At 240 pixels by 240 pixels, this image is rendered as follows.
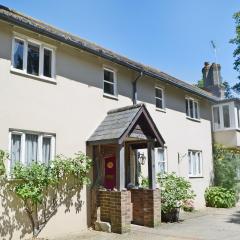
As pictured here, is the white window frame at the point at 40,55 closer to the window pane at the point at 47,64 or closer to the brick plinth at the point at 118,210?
the window pane at the point at 47,64

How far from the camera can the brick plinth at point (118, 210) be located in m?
11.6

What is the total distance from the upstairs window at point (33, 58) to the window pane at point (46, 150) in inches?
88.4

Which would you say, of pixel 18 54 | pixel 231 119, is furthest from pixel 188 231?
pixel 231 119

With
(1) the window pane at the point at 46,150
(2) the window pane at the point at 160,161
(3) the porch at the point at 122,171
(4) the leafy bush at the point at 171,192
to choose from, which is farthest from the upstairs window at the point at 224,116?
(1) the window pane at the point at 46,150

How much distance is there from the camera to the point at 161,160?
17125 millimetres

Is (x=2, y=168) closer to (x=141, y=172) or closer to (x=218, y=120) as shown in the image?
(x=141, y=172)

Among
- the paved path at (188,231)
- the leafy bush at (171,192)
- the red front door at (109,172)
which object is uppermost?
the red front door at (109,172)

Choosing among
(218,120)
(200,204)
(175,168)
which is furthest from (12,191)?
(218,120)

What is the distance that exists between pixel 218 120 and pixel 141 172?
34.1ft

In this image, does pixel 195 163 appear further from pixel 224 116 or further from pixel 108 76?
pixel 108 76

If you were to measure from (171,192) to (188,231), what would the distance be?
261cm

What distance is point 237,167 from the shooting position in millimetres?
21453

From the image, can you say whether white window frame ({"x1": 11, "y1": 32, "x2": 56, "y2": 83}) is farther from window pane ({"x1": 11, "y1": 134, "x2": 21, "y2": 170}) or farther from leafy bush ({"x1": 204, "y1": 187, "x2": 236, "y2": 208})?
leafy bush ({"x1": 204, "y1": 187, "x2": 236, "y2": 208})

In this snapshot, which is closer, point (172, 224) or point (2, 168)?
point (2, 168)
